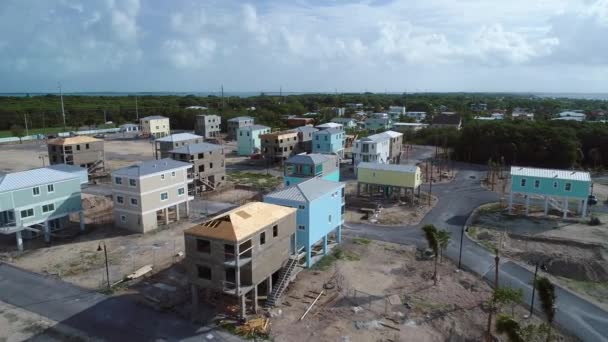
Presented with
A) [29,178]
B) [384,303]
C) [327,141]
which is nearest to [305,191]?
[384,303]

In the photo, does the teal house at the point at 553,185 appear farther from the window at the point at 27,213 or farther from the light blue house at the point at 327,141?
the window at the point at 27,213

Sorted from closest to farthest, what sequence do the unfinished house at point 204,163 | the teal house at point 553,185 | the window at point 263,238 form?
the window at point 263,238 → the teal house at point 553,185 → the unfinished house at point 204,163

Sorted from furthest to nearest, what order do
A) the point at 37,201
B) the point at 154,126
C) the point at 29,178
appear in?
the point at 154,126, the point at 29,178, the point at 37,201

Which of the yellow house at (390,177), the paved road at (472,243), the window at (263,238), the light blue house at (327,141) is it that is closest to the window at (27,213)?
the window at (263,238)

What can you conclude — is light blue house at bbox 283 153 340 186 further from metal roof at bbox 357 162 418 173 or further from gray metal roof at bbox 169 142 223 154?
gray metal roof at bbox 169 142 223 154

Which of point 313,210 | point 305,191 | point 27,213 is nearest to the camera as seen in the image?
point 313,210

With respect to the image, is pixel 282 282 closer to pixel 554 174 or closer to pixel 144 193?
pixel 144 193

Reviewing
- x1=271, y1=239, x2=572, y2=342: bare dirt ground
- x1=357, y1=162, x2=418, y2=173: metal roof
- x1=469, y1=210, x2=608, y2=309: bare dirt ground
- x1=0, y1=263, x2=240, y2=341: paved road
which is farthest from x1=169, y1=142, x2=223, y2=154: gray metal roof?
x1=469, y1=210, x2=608, y2=309: bare dirt ground
